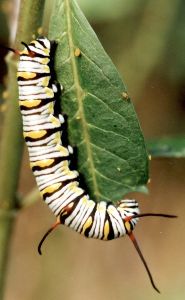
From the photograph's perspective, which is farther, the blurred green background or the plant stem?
the blurred green background

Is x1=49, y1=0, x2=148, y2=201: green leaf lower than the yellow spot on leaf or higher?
lower

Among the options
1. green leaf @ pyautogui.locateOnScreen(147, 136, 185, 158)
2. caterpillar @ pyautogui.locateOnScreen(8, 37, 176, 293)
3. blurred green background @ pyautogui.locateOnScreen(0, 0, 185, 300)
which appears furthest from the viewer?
blurred green background @ pyautogui.locateOnScreen(0, 0, 185, 300)

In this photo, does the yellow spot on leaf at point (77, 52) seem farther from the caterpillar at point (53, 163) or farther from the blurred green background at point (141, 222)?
the blurred green background at point (141, 222)

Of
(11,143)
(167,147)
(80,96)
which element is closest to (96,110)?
(80,96)

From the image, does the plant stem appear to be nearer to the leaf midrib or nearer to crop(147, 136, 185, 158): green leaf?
the leaf midrib

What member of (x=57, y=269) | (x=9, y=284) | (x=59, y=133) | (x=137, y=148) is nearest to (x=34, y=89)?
(x=59, y=133)

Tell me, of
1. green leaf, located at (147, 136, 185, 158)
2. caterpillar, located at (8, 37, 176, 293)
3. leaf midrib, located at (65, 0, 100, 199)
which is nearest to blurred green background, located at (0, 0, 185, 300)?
green leaf, located at (147, 136, 185, 158)

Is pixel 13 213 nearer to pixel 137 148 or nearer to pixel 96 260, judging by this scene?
pixel 137 148

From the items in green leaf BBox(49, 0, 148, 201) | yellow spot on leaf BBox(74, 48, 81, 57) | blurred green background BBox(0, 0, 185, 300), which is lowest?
blurred green background BBox(0, 0, 185, 300)
